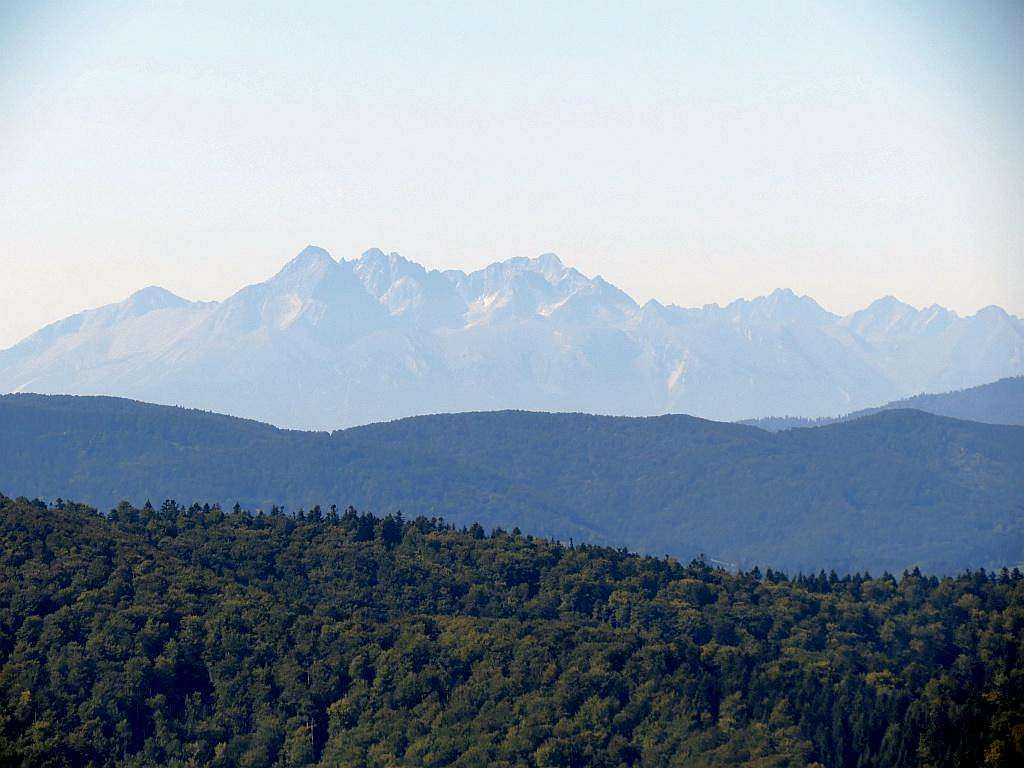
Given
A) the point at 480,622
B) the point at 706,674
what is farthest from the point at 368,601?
the point at 706,674

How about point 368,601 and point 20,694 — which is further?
point 368,601

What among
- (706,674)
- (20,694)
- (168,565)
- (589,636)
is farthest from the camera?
(168,565)

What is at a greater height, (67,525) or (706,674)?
(67,525)

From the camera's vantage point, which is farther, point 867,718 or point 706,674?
point 706,674

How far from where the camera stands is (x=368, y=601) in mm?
198250

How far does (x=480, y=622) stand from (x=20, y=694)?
48.0 m

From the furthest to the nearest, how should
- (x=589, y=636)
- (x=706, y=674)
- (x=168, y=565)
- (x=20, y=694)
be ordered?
1. (x=168, y=565)
2. (x=589, y=636)
3. (x=706, y=674)
4. (x=20, y=694)

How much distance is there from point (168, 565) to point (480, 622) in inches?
1343

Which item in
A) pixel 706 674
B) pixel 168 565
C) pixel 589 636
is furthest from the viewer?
pixel 168 565

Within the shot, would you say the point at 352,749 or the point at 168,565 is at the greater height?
the point at 168,565

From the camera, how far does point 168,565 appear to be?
18750cm

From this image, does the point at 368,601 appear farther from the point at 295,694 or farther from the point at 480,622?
the point at 295,694

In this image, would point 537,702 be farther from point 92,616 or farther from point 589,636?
point 92,616

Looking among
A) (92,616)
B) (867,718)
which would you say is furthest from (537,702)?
(92,616)
